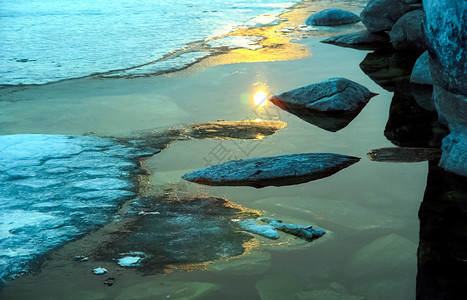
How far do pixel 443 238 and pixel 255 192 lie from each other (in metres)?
1.06

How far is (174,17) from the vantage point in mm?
9719

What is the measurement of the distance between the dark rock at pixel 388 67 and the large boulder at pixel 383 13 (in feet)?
2.23

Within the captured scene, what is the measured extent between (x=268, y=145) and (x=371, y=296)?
71.6 inches

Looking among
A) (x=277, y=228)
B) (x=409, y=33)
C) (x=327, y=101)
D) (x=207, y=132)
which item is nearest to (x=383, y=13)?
(x=409, y=33)

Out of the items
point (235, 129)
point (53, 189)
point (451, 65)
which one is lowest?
point (53, 189)

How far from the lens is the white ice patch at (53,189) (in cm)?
267

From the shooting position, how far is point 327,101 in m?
4.61

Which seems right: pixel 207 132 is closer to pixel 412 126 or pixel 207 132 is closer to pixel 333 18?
pixel 412 126

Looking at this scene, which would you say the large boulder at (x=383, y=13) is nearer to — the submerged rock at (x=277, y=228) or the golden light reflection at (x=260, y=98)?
the golden light reflection at (x=260, y=98)

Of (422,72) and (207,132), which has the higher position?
(422,72)

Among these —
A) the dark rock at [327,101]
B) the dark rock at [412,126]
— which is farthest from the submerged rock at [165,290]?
the dark rock at [327,101]

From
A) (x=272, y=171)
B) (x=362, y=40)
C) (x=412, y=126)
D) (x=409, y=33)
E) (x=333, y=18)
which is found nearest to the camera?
(x=272, y=171)

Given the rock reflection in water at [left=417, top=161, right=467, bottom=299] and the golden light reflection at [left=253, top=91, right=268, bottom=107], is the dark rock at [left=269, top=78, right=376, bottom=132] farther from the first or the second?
the rock reflection in water at [left=417, top=161, right=467, bottom=299]

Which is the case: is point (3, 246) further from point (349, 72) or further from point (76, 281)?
point (349, 72)
